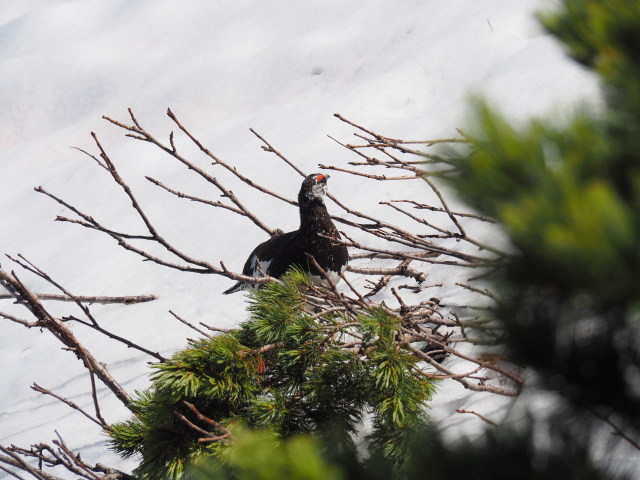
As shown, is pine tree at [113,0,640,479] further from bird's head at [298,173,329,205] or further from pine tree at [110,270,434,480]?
bird's head at [298,173,329,205]

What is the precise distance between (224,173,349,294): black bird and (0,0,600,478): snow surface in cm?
34

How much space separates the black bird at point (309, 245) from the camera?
3.10 meters

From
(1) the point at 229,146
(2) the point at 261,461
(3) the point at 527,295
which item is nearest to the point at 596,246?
(3) the point at 527,295

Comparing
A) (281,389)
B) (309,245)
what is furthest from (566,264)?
(309,245)

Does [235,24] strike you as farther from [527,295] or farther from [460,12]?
[527,295]

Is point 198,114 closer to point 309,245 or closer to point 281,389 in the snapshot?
point 309,245

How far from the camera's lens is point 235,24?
6.84 metres

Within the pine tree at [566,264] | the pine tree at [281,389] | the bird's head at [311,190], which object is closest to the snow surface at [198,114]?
the pine tree at [281,389]

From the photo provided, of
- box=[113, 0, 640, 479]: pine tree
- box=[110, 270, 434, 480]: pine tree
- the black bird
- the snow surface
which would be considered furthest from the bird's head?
box=[113, 0, 640, 479]: pine tree

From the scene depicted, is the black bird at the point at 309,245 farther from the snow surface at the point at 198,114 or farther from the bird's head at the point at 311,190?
the snow surface at the point at 198,114

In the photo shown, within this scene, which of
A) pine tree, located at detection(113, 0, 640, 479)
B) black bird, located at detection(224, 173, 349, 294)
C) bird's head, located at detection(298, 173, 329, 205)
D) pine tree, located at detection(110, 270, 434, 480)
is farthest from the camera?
bird's head, located at detection(298, 173, 329, 205)

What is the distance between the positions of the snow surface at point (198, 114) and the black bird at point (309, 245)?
1.10 feet

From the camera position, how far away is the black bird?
3.10 metres

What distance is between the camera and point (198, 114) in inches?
Result: 231
